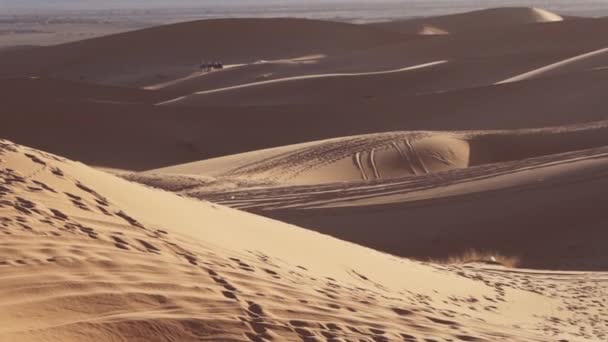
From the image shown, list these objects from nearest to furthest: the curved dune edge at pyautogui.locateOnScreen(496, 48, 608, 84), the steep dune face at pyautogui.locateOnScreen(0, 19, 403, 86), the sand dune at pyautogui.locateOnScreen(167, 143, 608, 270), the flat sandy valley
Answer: the flat sandy valley < the sand dune at pyautogui.locateOnScreen(167, 143, 608, 270) < the curved dune edge at pyautogui.locateOnScreen(496, 48, 608, 84) < the steep dune face at pyautogui.locateOnScreen(0, 19, 403, 86)

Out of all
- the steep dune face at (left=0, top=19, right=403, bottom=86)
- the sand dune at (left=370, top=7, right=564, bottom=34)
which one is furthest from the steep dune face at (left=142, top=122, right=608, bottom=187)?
the sand dune at (left=370, top=7, right=564, bottom=34)

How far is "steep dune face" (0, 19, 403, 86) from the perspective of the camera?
169 feet

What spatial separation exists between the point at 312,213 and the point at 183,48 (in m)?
45.1

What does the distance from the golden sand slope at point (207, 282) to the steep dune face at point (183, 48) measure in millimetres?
40024

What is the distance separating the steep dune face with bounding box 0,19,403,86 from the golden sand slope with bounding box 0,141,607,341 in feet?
131

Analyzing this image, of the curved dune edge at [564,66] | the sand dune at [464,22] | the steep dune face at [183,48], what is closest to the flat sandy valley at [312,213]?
the curved dune edge at [564,66]

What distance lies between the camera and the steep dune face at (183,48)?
51500 mm

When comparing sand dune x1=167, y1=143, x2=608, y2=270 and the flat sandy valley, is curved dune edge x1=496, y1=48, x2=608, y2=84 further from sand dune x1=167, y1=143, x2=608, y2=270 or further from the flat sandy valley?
sand dune x1=167, y1=143, x2=608, y2=270

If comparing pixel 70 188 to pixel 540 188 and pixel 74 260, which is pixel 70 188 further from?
pixel 540 188

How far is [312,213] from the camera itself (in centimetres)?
1333

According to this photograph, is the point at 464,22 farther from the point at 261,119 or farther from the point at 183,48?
the point at 261,119

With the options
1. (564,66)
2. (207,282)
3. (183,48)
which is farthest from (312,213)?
(183,48)

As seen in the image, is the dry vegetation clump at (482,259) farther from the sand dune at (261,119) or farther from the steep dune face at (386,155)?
the sand dune at (261,119)

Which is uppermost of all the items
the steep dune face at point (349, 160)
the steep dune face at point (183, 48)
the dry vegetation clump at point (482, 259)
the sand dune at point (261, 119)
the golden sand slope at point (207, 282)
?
the steep dune face at point (183, 48)
